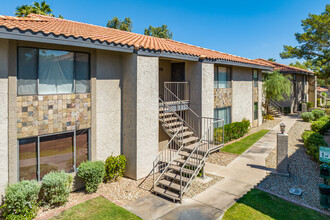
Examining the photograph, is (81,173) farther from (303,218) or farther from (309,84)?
(309,84)

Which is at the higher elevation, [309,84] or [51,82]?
[309,84]

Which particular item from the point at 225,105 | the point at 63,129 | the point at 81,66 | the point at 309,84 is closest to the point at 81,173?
the point at 63,129

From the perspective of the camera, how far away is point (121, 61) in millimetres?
9664

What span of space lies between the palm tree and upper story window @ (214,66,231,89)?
16.2 metres

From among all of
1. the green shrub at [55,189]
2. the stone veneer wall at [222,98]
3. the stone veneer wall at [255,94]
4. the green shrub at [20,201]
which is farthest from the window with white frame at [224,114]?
the green shrub at [20,201]

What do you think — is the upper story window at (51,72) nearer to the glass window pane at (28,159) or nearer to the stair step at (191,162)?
the glass window pane at (28,159)

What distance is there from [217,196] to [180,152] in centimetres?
257

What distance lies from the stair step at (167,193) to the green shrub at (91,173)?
2122mm

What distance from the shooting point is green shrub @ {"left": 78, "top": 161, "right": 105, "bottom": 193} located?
7923mm

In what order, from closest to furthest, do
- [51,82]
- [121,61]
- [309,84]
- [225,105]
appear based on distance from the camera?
[51,82] < [121,61] < [225,105] < [309,84]

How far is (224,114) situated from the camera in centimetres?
1625

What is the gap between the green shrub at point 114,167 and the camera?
351 inches

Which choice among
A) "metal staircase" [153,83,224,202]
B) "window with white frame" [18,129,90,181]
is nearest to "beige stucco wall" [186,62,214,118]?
"metal staircase" [153,83,224,202]

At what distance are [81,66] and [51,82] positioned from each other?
1.27 m
